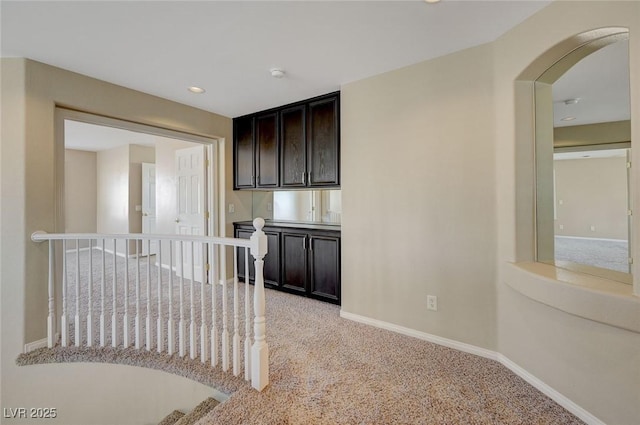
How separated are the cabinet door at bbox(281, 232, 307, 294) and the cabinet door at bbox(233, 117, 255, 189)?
3.29ft

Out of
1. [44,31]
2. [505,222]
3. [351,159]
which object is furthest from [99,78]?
[505,222]

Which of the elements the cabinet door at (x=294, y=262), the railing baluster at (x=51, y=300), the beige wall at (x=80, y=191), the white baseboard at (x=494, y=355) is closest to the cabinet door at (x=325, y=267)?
the cabinet door at (x=294, y=262)

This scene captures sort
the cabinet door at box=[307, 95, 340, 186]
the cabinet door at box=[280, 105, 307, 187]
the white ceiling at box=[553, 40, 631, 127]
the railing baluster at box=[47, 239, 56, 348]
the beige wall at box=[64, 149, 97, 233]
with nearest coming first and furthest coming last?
1. the white ceiling at box=[553, 40, 631, 127]
2. the railing baluster at box=[47, 239, 56, 348]
3. the cabinet door at box=[307, 95, 340, 186]
4. the cabinet door at box=[280, 105, 307, 187]
5. the beige wall at box=[64, 149, 97, 233]

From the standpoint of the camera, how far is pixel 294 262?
3447 mm

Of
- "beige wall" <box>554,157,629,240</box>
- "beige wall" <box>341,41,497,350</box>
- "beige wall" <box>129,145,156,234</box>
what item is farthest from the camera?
"beige wall" <box>129,145,156,234</box>

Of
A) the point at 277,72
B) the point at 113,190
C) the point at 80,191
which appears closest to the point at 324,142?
the point at 277,72

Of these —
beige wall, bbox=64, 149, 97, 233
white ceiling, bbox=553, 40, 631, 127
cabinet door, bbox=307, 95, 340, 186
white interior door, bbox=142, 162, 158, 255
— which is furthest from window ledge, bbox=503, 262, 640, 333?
beige wall, bbox=64, 149, 97, 233

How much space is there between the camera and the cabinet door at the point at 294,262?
3.36 meters

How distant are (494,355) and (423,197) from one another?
4.26ft

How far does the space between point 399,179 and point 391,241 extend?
0.56 metres

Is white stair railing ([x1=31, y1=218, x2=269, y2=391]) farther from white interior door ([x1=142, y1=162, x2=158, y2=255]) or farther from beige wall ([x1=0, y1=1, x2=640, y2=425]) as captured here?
white interior door ([x1=142, y1=162, x2=158, y2=255])

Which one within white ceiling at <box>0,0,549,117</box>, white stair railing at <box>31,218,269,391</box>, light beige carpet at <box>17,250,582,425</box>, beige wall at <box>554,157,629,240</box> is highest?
white ceiling at <box>0,0,549,117</box>

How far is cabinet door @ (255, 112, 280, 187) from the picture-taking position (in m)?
3.60

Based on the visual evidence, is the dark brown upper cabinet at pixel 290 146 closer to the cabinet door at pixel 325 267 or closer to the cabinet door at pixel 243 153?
the cabinet door at pixel 243 153
